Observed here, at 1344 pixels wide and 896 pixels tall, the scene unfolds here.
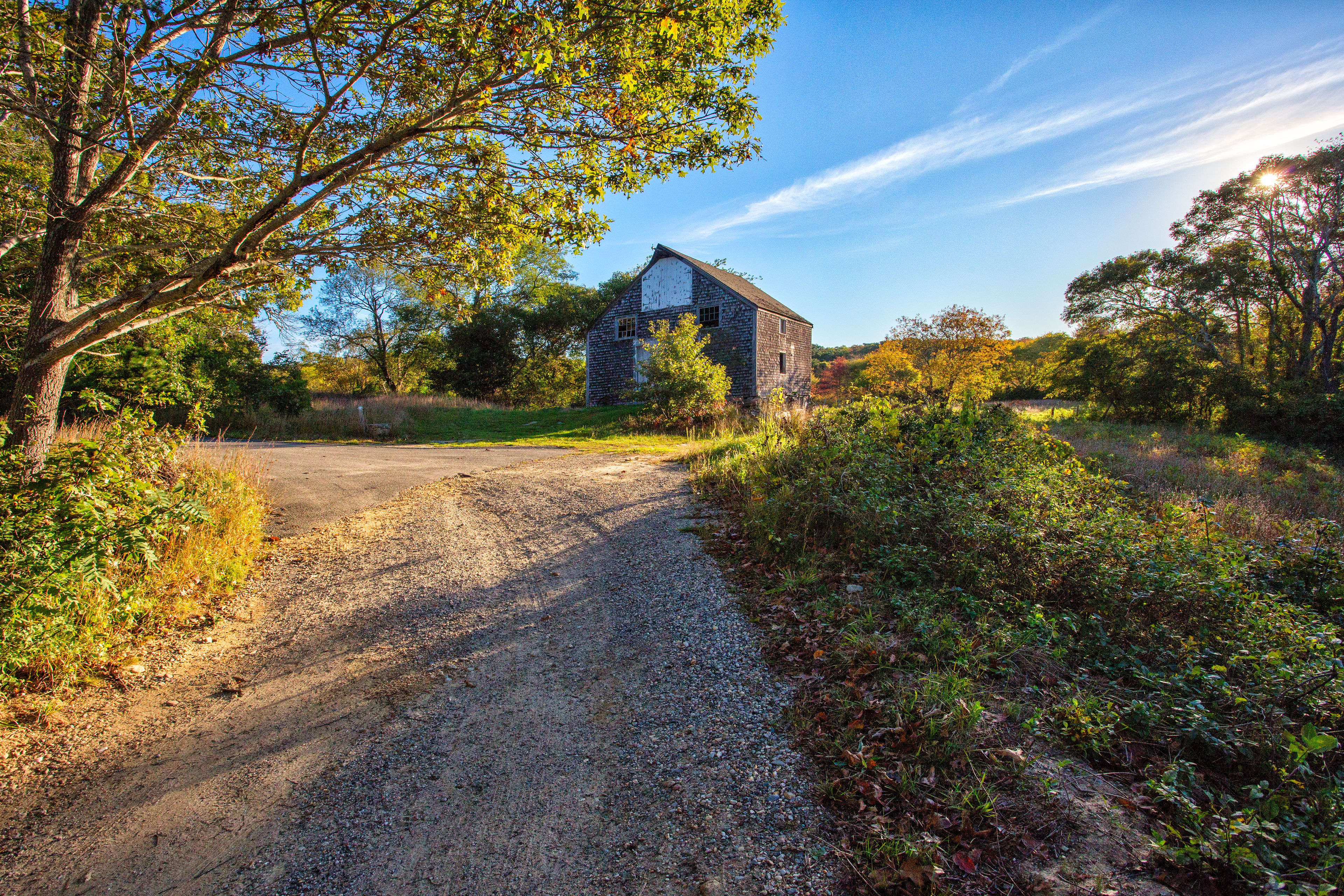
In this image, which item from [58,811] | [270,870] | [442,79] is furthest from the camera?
[442,79]

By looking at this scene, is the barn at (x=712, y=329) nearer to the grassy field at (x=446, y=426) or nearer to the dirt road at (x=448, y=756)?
the grassy field at (x=446, y=426)

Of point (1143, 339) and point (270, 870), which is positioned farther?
point (1143, 339)

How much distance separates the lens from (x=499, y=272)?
21.9 feet

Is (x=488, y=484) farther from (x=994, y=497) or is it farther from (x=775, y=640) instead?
(x=994, y=497)

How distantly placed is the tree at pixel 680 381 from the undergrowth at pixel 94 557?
1367 centimetres

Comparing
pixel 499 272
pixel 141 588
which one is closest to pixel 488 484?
pixel 499 272

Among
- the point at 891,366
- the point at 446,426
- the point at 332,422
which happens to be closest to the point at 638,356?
the point at 446,426

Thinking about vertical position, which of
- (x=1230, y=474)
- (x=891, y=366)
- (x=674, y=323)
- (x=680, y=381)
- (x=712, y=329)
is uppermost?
(x=674, y=323)

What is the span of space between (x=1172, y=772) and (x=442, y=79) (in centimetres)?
761

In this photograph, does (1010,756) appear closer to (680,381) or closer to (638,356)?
(680,381)

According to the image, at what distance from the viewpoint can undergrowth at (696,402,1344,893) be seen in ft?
7.54

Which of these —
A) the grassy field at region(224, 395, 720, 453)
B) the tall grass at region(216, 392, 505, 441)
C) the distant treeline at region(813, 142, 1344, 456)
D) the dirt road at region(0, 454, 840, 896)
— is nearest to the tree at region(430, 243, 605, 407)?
the grassy field at region(224, 395, 720, 453)

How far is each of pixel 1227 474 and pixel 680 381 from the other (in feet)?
44.1

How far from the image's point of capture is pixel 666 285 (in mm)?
24797
